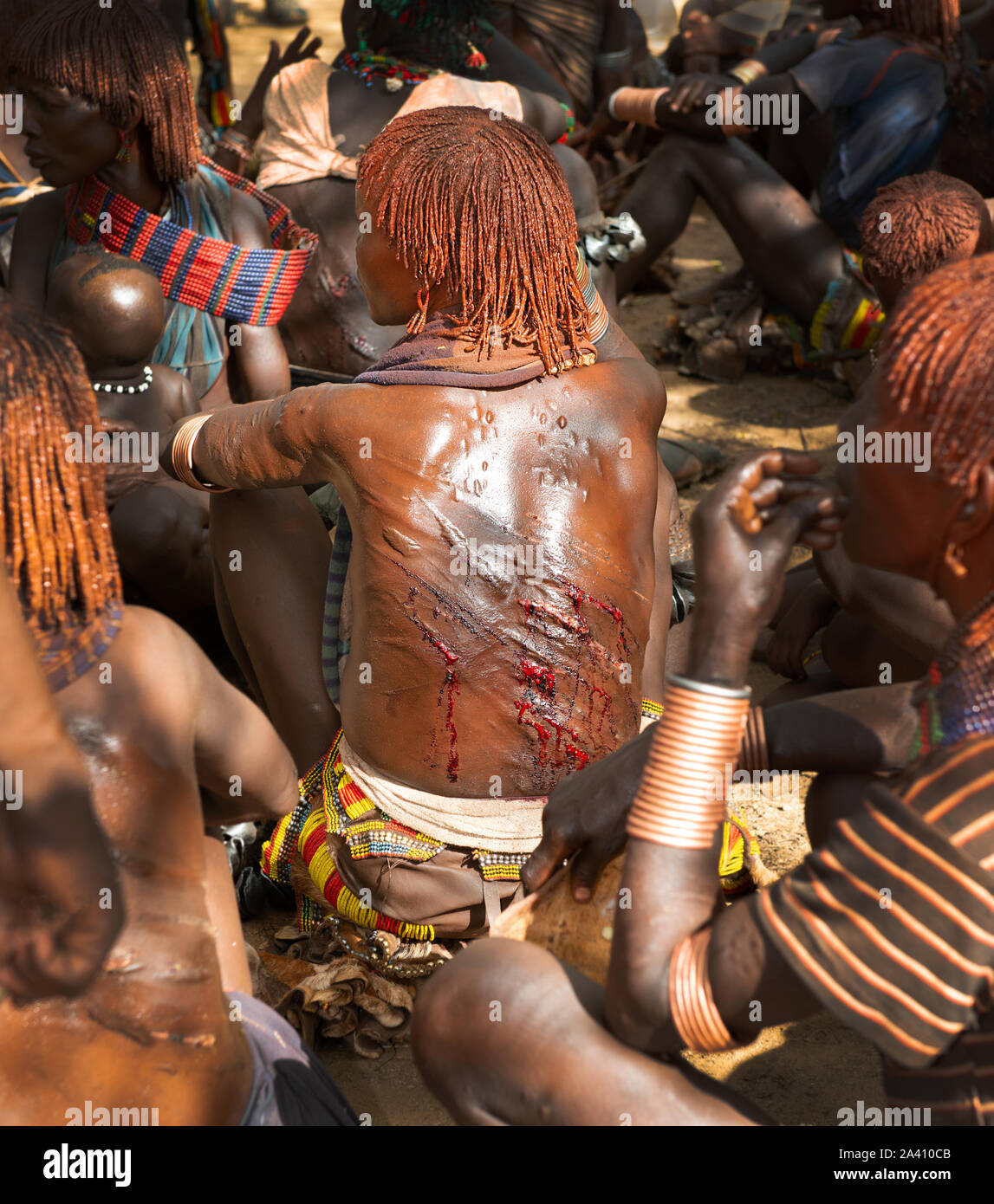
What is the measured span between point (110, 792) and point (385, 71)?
3.49 meters

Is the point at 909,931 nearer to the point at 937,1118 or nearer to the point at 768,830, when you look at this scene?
the point at 937,1118

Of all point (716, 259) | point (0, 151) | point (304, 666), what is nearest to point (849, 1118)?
point (304, 666)

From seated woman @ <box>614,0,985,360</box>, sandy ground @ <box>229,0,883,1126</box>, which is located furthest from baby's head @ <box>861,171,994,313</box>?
seated woman @ <box>614,0,985,360</box>

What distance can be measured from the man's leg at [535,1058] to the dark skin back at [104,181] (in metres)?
2.37

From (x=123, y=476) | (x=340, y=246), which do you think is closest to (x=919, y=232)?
(x=340, y=246)

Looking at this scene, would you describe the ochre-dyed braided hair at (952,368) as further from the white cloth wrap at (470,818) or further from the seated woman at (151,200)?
the seated woman at (151,200)

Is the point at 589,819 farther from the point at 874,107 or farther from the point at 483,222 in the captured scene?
the point at 874,107

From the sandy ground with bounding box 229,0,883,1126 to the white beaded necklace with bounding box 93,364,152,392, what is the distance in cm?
153

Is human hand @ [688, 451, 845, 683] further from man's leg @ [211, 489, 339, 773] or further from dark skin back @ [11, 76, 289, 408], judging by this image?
dark skin back @ [11, 76, 289, 408]

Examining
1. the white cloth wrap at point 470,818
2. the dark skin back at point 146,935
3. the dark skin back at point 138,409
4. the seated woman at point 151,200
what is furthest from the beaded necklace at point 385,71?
the dark skin back at point 146,935

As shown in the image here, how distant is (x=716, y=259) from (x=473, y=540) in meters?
5.46

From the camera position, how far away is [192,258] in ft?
12.6

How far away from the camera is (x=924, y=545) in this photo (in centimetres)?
174

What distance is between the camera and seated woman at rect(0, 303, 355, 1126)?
63.8 inches
